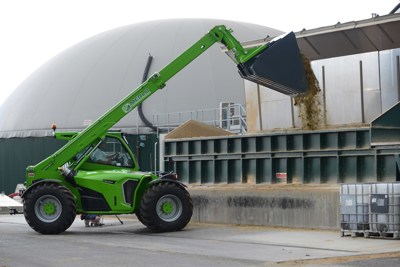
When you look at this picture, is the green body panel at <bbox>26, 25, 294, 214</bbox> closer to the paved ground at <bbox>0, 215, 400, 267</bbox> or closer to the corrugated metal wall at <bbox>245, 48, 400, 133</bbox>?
the paved ground at <bbox>0, 215, 400, 267</bbox>

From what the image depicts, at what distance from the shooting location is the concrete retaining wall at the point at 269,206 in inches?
795

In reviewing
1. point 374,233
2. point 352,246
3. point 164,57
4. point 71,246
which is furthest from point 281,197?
point 164,57

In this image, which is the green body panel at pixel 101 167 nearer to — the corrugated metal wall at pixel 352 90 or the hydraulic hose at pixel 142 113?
the corrugated metal wall at pixel 352 90

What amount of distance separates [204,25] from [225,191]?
34.2 meters

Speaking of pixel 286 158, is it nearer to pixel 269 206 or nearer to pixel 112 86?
pixel 269 206

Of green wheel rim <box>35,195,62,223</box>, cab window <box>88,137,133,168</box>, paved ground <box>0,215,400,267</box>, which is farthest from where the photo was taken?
cab window <box>88,137,133,168</box>

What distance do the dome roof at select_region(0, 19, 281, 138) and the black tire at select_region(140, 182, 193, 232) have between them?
26.3 metres

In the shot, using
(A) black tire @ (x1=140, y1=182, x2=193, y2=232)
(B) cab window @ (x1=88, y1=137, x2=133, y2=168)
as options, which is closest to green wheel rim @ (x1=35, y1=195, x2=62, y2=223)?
(B) cab window @ (x1=88, y1=137, x2=133, y2=168)

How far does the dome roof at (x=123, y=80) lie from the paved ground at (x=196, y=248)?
27.1 metres

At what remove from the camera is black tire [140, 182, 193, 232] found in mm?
20156

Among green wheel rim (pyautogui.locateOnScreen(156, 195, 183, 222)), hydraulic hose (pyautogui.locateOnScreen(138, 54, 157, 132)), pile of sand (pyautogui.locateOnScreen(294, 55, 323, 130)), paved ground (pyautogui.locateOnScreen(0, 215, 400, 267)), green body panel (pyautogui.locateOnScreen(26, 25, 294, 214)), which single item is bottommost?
paved ground (pyautogui.locateOnScreen(0, 215, 400, 267))

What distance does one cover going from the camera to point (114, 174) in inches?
808

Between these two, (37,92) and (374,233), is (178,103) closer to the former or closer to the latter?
(37,92)

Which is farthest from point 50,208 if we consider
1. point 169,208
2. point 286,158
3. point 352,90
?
point 352,90
